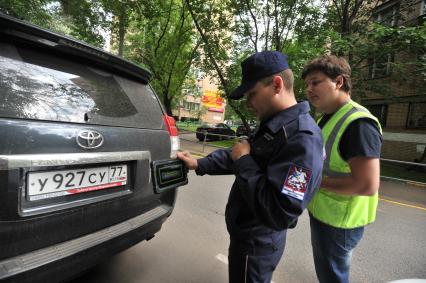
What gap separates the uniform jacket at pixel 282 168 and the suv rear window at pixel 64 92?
1031mm

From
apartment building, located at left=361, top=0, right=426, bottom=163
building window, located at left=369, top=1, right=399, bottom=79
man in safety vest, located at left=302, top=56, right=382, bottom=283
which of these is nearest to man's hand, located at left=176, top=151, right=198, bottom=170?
man in safety vest, located at left=302, top=56, right=382, bottom=283

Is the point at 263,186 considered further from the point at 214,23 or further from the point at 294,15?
the point at 214,23

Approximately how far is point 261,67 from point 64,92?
3.83ft

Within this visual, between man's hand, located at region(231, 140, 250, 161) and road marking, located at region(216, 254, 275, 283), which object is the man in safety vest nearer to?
man's hand, located at region(231, 140, 250, 161)

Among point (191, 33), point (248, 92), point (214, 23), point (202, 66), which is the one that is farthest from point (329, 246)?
point (191, 33)

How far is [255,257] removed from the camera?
1.46 meters

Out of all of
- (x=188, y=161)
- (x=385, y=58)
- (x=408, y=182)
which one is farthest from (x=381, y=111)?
(x=188, y=161)

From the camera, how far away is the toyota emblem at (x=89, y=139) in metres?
1.67

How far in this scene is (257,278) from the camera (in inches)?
58.5

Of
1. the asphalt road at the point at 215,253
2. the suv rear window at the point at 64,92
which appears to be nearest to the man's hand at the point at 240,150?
the suv rear window at the point at 64,92

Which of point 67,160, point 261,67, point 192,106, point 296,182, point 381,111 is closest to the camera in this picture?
point 296,182

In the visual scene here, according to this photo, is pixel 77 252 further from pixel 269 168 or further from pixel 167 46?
pixel 167 46

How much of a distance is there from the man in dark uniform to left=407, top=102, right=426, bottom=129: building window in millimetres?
15437

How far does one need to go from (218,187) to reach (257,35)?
9.31 meters
